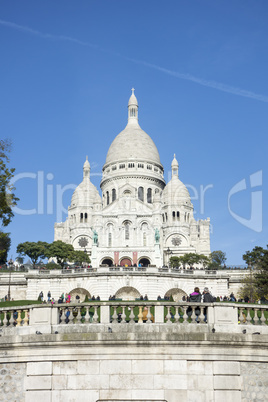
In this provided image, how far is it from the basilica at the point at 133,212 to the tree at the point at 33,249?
10.3 metres

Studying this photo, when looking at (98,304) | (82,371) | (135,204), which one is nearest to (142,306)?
(98,304)

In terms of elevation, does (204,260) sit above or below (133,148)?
below

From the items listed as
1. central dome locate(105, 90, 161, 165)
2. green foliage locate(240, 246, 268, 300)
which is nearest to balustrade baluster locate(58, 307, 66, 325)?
green foliage locate(240, 246, 268, 300)

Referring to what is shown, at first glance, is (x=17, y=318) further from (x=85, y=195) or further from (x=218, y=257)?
(x=85, y=195)

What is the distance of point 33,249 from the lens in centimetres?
8912

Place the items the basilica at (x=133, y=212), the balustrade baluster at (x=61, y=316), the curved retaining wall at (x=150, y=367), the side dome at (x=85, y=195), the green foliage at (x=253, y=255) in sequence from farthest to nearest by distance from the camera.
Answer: the side dome at (x=85, y=195), the basilica at (x=133, y=212), the green foliage at (x=253, y=255), the balustrade baluster at (x=61, y=316), the curved retaining wall at (x=150, y=367)

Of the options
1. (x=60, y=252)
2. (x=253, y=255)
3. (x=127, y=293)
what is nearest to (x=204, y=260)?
(x=253, y=255)

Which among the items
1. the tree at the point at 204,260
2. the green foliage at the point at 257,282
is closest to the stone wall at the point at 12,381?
the green foliage at the point at 257,282

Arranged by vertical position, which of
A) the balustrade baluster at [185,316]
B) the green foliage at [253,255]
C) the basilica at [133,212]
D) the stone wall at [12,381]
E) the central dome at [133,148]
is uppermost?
the central dome at [133,148]

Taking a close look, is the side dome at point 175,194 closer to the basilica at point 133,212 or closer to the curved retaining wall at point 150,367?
the basilica at point 133,212

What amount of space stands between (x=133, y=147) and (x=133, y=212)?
24137mm

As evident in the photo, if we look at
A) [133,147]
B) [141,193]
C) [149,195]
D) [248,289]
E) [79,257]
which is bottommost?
[248,289]

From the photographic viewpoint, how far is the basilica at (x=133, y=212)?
103125 millimetres

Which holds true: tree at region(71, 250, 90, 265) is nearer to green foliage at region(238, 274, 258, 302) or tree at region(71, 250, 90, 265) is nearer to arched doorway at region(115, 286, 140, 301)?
arched doorway at region(115, 286, 140, 301)
